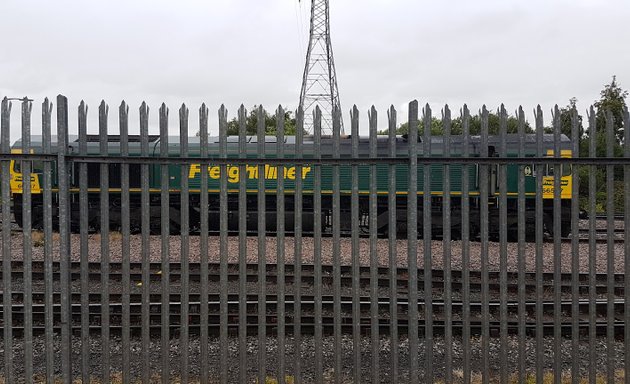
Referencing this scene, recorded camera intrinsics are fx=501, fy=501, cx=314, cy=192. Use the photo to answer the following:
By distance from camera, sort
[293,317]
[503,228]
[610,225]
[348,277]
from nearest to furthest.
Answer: [610,225], [503,228], [293,317], [348,277]

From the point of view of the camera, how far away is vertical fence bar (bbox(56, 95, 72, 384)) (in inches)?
139

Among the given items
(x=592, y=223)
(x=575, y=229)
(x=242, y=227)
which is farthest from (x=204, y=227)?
(x=592, y=223)

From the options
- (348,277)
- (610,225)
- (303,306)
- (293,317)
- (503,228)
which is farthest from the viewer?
(348,277)

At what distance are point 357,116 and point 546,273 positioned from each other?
705 centimetres

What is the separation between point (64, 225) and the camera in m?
3.59

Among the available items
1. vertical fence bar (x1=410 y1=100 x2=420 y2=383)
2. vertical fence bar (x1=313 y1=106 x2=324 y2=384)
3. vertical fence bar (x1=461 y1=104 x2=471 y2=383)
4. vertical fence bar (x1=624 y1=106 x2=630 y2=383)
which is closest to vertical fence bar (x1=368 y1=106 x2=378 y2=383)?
vertical fence bar (x1=410 y1=100 x2=420 y2=383)

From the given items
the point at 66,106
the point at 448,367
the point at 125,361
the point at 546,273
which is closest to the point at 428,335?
the point at 448,367

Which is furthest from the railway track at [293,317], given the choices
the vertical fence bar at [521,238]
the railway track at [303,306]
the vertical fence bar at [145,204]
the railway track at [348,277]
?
the vertical fence bar at [145,204]

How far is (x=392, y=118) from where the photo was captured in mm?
3574

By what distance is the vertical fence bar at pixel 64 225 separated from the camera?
353 centimetres

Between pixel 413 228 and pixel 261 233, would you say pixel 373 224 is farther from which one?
pixel 261 233

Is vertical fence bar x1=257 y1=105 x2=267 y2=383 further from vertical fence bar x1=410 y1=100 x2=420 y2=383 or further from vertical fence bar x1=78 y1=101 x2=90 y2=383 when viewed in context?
vertical fence bar x1=78 y1=101 x2=90 y2=383

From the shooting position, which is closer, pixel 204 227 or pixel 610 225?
pixel 610 225

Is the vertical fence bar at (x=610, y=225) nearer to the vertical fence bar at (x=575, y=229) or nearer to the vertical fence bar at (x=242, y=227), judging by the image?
the vertical fence bar at (x=575, y=229)
